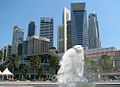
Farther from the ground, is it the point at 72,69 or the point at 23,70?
the point at 72,69

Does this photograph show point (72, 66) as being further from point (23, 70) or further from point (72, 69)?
point (23, 70)

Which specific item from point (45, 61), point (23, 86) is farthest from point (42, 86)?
point (45, 61)

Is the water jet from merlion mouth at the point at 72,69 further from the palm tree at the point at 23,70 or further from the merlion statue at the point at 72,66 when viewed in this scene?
the palm tree at the point at 23,70

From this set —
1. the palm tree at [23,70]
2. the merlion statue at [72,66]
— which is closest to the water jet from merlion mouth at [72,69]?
the merlion statue at [72,66]

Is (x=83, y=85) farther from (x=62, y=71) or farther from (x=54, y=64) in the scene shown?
(x=54, y=64)

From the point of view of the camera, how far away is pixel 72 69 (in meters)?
20.9

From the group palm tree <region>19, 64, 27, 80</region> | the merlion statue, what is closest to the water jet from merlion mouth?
the merlion statue

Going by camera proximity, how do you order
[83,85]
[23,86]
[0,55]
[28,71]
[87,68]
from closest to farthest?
[83,85] → [87,68] → [23,86] → [0,55] → [28,71]

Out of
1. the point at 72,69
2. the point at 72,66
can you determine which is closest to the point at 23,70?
the point at 72,66

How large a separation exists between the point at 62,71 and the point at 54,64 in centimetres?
7380

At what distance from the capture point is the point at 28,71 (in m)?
114

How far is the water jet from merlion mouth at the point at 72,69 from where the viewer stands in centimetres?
2009

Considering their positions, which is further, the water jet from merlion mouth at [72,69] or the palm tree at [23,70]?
the palm tree at [23,70]

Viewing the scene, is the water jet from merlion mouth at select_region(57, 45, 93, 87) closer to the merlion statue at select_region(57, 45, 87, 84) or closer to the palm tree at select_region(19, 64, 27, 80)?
the merlion statue at select_region(57, 45, 87, 84)
